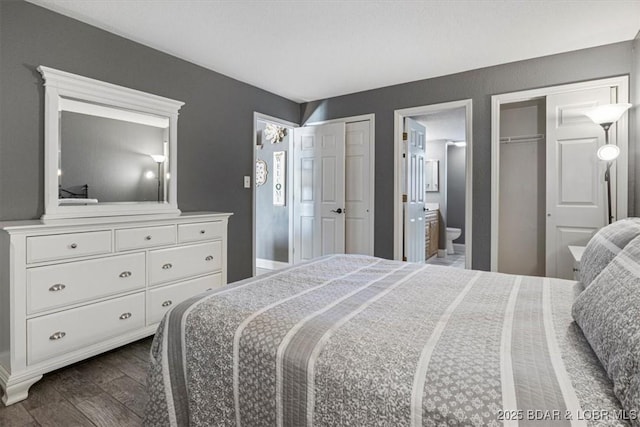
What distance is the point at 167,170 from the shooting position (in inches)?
119

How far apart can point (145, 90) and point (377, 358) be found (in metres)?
3.01

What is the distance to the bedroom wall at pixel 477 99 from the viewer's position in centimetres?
292

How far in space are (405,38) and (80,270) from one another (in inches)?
118

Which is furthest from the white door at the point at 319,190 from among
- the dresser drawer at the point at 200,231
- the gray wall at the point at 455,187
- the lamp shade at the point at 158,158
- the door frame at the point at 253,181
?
the gray wall at the point at 455,187

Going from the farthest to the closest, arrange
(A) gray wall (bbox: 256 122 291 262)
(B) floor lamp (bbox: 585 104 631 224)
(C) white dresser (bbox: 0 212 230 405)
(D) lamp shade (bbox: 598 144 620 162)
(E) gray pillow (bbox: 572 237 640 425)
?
(A) gray wall (bbox: 256 122 291 262), (D) lamp shade (bbox: 598 144 620 162), (B) floor lamp (bbox: 585 104 631 224), (C) white dresser (bbox: 0 212 230 405), (E) gray pillow (bbox: 572 237 640 425)

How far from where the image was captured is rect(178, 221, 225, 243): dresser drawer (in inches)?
109

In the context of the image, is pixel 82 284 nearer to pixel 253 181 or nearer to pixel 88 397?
pixel 88 397

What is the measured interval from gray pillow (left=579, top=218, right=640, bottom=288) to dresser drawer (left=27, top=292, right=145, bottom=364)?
2.77m

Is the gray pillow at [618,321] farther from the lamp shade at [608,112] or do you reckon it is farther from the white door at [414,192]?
the white door at [414,192]

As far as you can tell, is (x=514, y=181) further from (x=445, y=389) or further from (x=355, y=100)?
(x=445, y=389)

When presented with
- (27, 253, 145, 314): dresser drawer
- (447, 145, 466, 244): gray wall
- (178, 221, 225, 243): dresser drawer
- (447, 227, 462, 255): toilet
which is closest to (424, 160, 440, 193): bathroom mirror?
(447, 145, 466, 244): gray wall

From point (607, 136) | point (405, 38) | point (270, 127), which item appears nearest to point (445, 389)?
point (405, 38)

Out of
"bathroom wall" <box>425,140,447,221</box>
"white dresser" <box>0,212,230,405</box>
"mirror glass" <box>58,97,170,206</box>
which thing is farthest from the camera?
"bathroom wall" <box>425,140,447,221</box>

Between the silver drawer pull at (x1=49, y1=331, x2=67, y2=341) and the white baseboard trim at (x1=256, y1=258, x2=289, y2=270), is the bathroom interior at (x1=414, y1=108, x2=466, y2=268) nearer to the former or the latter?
the white baseboard trim at (x1=256, y1=258, x2=289, y2=270)
